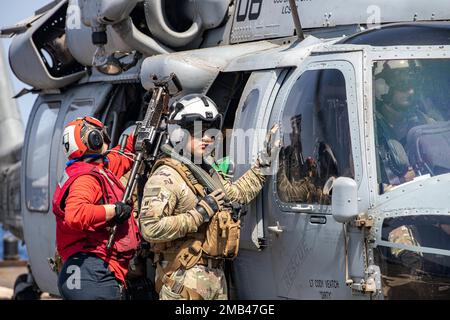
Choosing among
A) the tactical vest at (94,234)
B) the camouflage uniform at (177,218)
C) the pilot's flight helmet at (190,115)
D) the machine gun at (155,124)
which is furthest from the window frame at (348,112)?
the tactical vest at (94,234)

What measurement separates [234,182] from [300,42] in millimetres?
1148

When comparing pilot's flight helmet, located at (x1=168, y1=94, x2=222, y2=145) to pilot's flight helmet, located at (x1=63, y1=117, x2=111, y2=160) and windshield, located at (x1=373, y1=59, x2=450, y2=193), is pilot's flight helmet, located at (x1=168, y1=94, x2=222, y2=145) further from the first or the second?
windshield, located at (x1=373, y1=59, x2=450, y2=193)

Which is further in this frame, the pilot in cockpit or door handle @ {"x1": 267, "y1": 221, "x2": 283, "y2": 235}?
door handle @ {"x1": 267, "y1": 221, "x2": 283, "y2": 235}

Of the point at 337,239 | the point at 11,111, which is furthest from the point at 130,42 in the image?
the point at 11,111

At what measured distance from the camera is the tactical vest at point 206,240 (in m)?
6.00

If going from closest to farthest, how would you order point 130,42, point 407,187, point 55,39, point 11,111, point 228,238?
point 407,187
point 228,238
point 130,42
point 55,39
point 11,111

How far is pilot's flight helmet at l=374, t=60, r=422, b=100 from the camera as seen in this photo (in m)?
5.78

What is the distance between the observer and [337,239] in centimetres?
566

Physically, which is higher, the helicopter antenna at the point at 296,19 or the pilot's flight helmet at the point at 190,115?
the helicopter antenna at the point at 296,19

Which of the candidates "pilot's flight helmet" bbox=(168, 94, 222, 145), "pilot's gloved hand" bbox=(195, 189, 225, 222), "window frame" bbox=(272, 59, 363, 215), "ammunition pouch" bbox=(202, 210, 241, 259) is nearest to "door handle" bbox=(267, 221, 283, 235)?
"window frame" bbox=(272, 59, 363, 215)

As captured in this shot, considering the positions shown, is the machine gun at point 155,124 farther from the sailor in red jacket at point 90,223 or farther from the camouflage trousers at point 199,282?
the camouflage trousers at point 199,282

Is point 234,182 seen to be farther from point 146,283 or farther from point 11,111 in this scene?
point 11,111

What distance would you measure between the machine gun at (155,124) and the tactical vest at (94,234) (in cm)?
35

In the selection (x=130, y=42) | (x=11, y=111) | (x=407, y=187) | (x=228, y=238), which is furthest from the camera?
(x=11, y=111)
